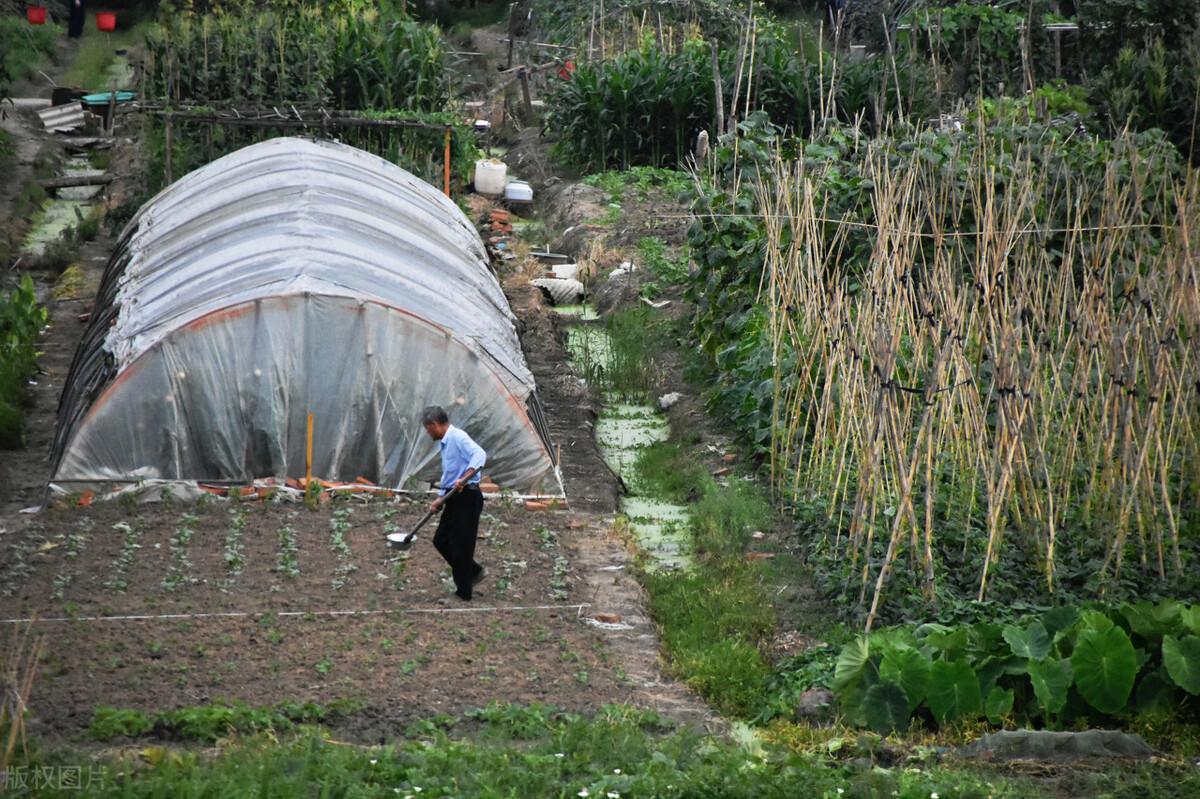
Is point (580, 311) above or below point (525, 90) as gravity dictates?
below

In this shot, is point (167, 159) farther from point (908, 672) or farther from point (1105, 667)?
point (1105, 667)

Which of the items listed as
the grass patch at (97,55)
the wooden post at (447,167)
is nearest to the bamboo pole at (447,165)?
the wooden post at (447,167)

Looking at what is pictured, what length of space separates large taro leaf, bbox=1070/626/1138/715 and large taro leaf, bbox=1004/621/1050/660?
0.56ft

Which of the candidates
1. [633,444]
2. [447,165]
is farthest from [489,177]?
[633,444]

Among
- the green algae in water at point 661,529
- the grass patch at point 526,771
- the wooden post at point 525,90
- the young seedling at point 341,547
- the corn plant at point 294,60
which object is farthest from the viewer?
the wooden post at point 525,90

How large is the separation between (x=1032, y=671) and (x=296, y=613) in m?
4.35

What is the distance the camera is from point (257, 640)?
28.9ft

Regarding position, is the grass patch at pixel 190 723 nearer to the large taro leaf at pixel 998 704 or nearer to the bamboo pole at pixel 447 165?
the large taro leaf at pixel 998 704

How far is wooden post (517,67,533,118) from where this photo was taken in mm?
27531

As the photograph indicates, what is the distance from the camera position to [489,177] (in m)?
23.0

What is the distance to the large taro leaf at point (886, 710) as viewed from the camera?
8.03 m

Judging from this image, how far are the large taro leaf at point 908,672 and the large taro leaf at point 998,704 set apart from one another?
349 millimetres

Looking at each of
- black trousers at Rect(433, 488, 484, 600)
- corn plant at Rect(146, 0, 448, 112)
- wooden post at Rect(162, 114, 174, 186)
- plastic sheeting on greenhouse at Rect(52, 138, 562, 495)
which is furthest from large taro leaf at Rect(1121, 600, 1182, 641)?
corn plant at Rect(146, 0, 448, 112)

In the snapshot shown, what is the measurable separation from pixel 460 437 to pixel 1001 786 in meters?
4.16
